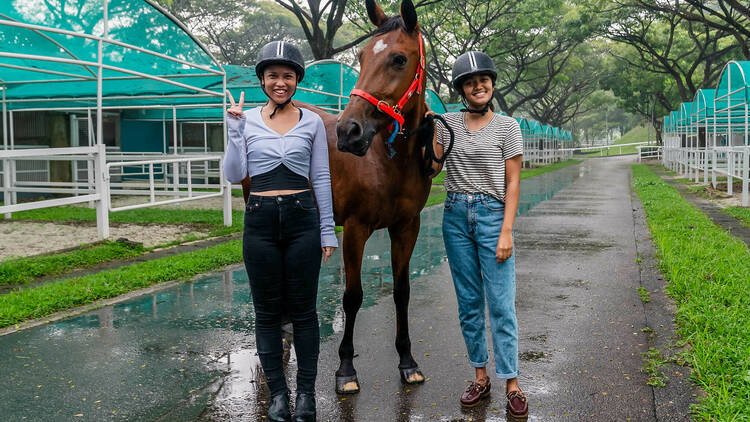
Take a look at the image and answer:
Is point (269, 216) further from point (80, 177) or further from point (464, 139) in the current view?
point (80, 177)

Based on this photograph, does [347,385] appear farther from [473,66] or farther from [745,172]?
[745,172]

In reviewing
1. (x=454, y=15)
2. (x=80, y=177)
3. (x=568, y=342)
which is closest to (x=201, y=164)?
(x=80, y=177)

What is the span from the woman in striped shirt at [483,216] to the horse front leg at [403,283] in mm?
464

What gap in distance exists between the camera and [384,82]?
3346 mm

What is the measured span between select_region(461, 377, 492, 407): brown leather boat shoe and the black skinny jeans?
2.79ft

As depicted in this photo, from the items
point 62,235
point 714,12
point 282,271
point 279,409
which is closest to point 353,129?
point 282,271

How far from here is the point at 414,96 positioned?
3.56 m

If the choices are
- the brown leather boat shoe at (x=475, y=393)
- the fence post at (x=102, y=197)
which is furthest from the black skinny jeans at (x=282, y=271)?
the fence post at (x=102, y=197)

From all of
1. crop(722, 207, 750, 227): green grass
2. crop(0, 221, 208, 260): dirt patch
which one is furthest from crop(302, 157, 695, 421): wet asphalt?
crop(0, 221, 208, 260): dirt patch

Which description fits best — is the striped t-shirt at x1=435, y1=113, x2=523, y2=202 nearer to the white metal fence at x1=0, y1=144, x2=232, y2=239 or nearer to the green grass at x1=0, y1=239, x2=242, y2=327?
the green grass at x1=0, y1=239, x2=242, y2=327

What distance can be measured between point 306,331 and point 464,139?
4.39ft

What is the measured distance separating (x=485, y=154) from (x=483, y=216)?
0.33 meters

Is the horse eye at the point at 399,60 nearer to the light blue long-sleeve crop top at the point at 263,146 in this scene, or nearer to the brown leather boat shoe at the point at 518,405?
the light blue long-sleeve crop top at the point at 263,146

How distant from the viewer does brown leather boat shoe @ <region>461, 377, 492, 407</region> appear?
3.54 metres
